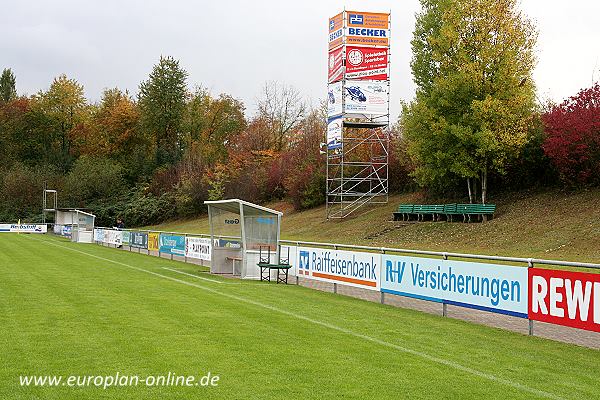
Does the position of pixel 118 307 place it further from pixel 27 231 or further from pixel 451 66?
pixel 27 231

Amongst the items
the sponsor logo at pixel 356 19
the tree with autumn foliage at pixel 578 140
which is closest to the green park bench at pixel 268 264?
the tree with autumn foliage at pixel 578 140

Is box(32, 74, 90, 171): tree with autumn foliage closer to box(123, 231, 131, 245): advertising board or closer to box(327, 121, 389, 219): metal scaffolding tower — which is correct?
box(327, 121, 389, 219): metal scaffolding tower

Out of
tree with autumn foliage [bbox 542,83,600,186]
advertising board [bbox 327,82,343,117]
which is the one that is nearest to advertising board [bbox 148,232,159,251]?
advertising board [bbox 327,82,343,117]

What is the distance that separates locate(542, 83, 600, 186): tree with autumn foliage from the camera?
3766 cm

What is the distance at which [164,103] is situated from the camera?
9481 cm

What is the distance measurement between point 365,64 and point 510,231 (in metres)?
18.3

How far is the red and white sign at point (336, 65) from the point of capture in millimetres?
49812

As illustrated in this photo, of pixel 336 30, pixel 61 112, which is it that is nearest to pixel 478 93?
pixel 336 30

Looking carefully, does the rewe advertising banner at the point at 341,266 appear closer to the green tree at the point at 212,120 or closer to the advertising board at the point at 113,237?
the advertising board at the point at 113,237

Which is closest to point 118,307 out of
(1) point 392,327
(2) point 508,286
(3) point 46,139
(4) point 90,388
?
(1) point 392,327

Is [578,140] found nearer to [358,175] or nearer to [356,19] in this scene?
[356,19]

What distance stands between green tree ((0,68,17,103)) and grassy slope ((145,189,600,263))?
285 ft

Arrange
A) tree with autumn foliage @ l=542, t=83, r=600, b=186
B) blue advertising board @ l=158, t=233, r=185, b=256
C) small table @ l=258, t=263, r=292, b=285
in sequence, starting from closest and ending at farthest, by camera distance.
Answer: small table @ l=258, t=263, r=292, b=285
blue advertising board @ l=158, t=233, r=185, b=256
tree with autumn foliage @ l=542, t=83, r=600, b=186

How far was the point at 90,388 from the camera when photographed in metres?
6.95
